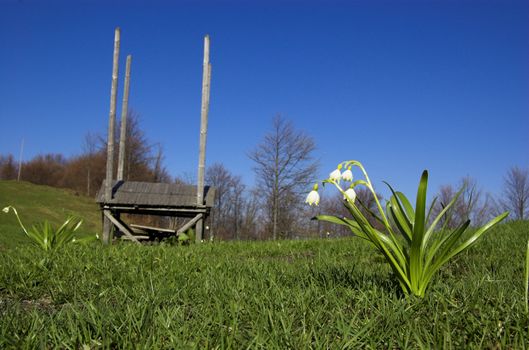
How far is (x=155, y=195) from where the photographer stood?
37.6ft

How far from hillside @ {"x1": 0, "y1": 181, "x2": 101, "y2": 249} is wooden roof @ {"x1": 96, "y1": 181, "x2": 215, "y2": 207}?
16209 millimetres

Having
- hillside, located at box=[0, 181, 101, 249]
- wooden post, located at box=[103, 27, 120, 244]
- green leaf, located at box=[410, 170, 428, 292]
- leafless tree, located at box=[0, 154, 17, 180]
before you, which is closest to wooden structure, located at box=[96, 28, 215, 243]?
wooden post, located at box=[103, 27, 120, 244]

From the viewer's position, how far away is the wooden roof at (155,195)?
36.8ft

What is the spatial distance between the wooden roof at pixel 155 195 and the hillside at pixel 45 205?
53.2 ft

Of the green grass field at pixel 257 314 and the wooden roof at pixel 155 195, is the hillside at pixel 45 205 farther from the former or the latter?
the green grass field at pixel 257 314

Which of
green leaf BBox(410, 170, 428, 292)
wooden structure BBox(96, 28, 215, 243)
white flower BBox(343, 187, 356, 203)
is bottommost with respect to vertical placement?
green leaf BBox(410, 170, 428, 292)

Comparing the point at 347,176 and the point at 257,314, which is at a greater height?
the point at 347,176

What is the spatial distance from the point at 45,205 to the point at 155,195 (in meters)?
25.5

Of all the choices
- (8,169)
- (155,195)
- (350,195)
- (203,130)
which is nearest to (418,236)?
(350,195)

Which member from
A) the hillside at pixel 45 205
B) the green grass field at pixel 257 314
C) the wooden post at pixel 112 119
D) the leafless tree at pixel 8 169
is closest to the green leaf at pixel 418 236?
the green grass field at pixel 257 314

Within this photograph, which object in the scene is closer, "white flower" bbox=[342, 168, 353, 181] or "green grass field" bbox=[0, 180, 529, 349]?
"green grass field" bbox=[0, 180, 529, 349]

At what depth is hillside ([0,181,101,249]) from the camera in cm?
2808

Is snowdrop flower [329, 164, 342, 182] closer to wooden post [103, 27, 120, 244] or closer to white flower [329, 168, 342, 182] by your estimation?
white flower [329, 168, 342, 182]

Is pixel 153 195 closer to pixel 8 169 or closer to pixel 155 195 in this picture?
pixel 155 195
